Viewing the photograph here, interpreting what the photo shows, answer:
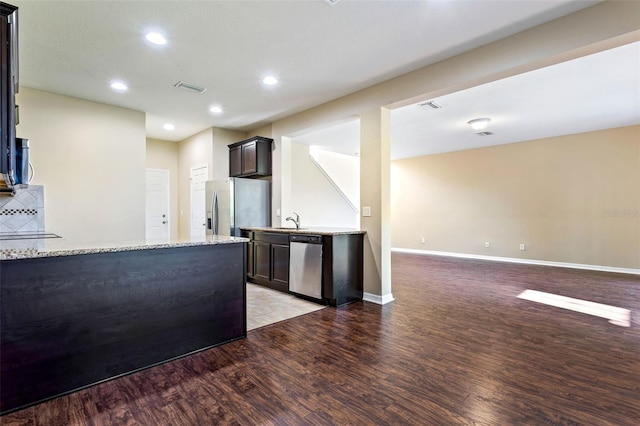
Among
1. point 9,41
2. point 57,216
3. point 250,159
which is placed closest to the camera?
point 9,41

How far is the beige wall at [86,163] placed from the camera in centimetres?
415

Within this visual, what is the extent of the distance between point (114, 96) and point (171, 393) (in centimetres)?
423

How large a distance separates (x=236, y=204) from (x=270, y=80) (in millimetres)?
2189

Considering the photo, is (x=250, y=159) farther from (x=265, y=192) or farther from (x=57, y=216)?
(x=57, y=216)

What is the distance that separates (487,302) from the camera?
12.8 feet

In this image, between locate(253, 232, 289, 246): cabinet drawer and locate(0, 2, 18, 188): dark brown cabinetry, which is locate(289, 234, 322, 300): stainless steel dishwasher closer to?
locate(253, 232, 289, 246): cabinet drawer

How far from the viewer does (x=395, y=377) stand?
2096 mm

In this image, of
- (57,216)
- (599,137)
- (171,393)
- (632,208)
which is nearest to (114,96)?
(57,216)

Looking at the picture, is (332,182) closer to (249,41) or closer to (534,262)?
(534,262)

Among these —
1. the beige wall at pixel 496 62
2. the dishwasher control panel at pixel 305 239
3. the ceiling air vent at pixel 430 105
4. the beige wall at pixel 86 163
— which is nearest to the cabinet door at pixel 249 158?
the beige wall at pixel 496 62

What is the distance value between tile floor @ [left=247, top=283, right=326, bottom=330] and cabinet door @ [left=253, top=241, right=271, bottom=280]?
281 millimetres

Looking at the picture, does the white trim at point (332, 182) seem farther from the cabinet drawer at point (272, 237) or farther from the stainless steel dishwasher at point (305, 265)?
the stainless steel dishwasher at point (305, 265)

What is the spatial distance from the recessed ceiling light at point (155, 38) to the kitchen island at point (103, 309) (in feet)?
6.48

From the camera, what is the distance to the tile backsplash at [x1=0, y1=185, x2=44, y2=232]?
12.2 feet
